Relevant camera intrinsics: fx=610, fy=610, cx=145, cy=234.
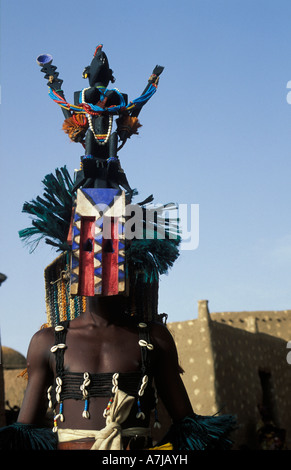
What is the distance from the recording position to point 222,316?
1805 centimetres

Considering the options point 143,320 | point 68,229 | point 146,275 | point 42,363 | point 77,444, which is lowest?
point 77,444

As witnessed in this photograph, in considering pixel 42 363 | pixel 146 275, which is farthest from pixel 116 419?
pixel 146 275

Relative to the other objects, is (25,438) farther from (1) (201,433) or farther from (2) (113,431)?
(1) (201,433)

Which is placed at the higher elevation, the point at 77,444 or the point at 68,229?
the point at 68,229

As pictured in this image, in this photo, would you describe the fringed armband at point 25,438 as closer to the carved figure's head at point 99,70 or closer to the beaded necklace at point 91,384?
the beaded necklace at point 91,384

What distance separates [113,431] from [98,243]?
37.7 inches

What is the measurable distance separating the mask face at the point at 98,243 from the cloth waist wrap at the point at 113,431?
546 mm

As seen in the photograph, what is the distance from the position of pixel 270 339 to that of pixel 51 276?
1415cm

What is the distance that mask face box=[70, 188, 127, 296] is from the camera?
3.17 metres

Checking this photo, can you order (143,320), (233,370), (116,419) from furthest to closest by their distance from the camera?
1. (233,370)
2. (143,320)
3. (116,419)

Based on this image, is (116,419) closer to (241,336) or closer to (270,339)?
(241,336)

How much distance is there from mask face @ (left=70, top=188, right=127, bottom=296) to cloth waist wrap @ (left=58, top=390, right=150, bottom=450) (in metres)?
0.55

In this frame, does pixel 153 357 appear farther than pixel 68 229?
No

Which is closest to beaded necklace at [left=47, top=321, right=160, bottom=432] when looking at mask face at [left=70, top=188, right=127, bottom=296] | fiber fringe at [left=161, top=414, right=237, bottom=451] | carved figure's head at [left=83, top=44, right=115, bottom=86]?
fiber fringe at [left=161, top=414, right=237, bottom=451]
